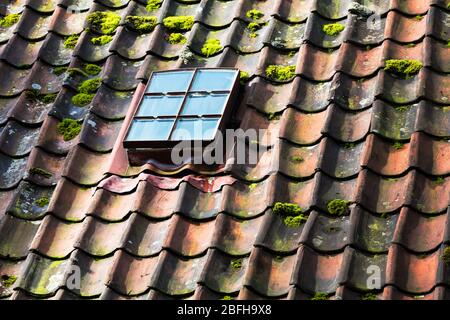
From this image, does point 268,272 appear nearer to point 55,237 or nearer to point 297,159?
point 297,159

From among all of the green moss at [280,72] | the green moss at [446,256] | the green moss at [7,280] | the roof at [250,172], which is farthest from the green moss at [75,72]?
the green moss at [446,256]

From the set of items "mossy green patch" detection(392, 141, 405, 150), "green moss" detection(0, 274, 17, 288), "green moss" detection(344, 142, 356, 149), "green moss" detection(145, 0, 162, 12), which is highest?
"green moss" detection(145, 0, 162, 12)

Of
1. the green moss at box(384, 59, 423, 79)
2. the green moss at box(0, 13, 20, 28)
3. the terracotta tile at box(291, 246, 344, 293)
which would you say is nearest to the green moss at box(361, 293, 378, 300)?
the terracotta tile at box(291, 246, 344, 293)

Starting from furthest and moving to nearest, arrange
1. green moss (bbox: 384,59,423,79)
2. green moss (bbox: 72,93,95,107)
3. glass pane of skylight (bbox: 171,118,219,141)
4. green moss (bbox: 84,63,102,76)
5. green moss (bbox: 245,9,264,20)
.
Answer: green moss (bbox: 245,9,264,20)
green moss (bbox: 84,63,102,76)
green moss (bbox: 72,93,95,107)
green moss (bbox: 384,59,423,79)
glass pane of skylight (bbox: 171,118,219,141)

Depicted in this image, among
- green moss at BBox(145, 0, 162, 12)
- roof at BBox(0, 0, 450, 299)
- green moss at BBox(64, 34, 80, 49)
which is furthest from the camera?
green moss at BBox(145, 0, 162, 12)

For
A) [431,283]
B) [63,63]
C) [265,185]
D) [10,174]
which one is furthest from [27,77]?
[431,283]

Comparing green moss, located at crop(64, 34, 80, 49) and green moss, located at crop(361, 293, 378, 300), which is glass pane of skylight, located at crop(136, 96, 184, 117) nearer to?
green moss, located at crop(64, 34, 80, 49)

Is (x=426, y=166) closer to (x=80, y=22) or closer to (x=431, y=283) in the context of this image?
(x=431, y=283)
